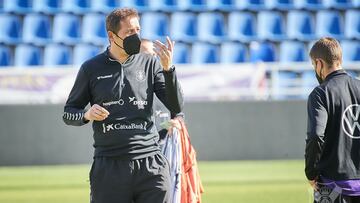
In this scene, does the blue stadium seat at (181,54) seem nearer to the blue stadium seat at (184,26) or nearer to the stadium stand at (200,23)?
the stadium stand at (200,23)

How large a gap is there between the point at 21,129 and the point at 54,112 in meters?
0.76

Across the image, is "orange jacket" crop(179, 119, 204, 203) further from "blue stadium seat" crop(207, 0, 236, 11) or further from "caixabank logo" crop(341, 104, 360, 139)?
"blue stadium seat" crop(207, 0, 236, 11)

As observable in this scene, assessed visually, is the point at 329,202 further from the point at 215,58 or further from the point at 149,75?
the point at 215,58

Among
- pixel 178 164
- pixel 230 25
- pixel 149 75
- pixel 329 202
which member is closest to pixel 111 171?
pixel 149 75

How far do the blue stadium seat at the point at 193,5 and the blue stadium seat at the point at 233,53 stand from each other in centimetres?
157

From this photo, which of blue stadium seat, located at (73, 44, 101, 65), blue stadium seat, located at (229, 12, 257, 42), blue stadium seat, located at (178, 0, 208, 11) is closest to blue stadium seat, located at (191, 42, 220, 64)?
blue stadium seat, located at (229, 12, 257, 42)

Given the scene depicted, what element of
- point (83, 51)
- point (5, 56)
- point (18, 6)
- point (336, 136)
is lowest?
point (336, 136)

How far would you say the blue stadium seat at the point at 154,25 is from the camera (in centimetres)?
2131

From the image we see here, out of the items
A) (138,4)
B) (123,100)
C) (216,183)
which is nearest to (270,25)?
(138,4)

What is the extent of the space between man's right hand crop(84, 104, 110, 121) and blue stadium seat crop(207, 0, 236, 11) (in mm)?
16731

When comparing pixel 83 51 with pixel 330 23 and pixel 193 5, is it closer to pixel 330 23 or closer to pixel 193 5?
pixel 193 5

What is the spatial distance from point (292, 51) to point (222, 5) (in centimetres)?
234

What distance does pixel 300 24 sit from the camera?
21891 mm

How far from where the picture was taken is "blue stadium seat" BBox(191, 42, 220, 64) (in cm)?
2081
